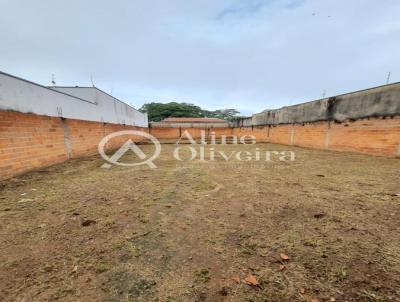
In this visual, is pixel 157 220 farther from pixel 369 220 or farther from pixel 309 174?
pixel 309 174

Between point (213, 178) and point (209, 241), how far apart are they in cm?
212

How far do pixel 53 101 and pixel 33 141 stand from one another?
8.85 ft

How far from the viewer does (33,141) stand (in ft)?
13.4

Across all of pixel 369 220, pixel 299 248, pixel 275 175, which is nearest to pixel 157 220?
pixel 299 248

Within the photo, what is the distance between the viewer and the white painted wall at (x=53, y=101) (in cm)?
429

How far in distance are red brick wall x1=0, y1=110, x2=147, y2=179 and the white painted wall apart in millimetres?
696

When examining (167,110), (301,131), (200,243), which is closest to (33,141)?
(200,243)

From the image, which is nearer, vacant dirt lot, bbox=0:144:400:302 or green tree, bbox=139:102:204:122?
vacant dirt lot, bbox=0:144:400:302

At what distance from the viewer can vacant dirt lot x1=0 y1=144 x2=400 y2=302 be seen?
1.16 m
